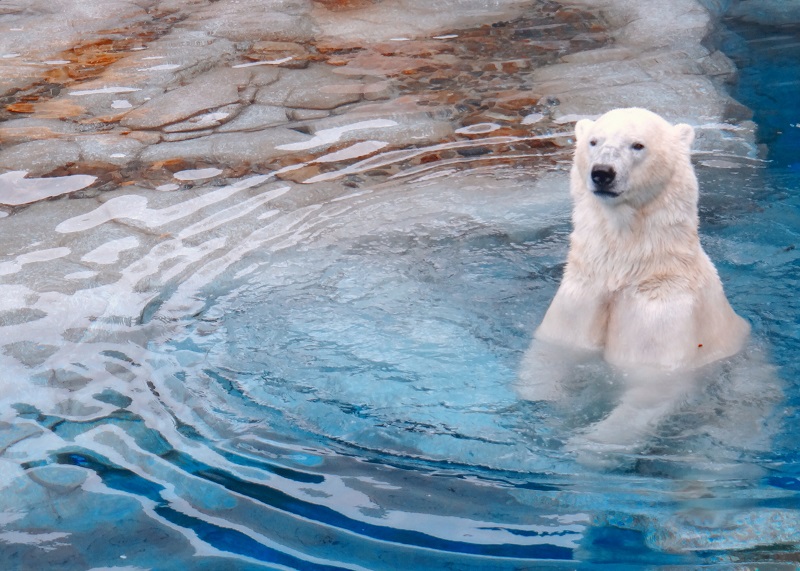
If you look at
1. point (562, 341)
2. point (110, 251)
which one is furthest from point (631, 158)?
point (110, 251)

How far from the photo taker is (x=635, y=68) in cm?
640

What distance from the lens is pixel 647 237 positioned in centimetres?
309

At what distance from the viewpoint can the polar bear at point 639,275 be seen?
3004 millimetres

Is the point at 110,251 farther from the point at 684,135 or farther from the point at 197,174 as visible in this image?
the point at 684,135

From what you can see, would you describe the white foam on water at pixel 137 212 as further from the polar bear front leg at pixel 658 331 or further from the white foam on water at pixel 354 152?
the polar bear front leg at pixel 658 331

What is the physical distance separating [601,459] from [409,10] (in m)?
5.60

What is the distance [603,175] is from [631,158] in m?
0.13

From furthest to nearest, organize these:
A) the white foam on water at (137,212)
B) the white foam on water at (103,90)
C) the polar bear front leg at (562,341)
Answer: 1. the white foam on water at (103,90)
2. the white foam on water at (137,212)
3. the polar bear front leg at (562,341)

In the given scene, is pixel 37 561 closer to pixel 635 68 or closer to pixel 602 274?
pixel 602 274

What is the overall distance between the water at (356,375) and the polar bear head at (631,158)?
0.67 m

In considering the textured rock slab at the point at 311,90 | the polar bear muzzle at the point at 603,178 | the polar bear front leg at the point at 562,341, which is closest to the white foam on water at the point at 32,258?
the textured rock slab at the point at 311,90

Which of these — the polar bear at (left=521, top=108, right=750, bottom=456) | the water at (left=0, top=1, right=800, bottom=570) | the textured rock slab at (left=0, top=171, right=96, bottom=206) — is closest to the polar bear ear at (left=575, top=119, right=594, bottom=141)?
the polar bear at (left=521, top=108, right=750, bottom=456)

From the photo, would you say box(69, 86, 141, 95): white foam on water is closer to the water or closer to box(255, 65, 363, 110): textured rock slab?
the water

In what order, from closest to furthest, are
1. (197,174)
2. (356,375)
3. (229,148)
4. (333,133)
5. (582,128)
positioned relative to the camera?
(582,128), (356,375), (197,174), (229,148), (333,133)
